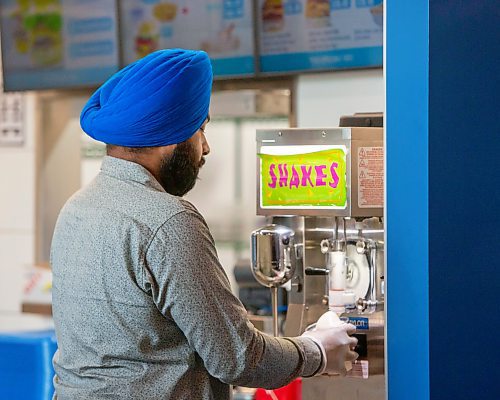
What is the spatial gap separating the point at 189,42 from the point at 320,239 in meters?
2.34

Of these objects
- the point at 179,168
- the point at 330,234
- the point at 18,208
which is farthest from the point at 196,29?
the point at 179,168

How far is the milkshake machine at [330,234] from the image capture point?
7.16ft

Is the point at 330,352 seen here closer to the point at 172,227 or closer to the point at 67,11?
the point at 172,227

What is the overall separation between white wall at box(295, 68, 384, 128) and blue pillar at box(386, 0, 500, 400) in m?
2.06

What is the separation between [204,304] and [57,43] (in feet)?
11.3

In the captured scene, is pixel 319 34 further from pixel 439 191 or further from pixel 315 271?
pixel 439 191

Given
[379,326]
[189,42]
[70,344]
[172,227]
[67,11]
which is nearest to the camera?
[172,227]

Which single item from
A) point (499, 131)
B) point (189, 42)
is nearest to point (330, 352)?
point (499, 131)

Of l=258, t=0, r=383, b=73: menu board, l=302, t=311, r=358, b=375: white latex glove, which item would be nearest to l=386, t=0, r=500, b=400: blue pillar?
l=302, t=311, r=358, b=375: white latex glove

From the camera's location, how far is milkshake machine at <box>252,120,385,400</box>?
2184 millimetres

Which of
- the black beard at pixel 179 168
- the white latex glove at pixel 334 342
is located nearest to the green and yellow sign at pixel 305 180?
the white latex glove at pixel 334 342

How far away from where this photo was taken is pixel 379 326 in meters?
2.18

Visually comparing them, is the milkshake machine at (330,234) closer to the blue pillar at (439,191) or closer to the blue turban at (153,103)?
the blue pillar at (439,191)

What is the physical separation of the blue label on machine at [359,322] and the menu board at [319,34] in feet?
6.58
